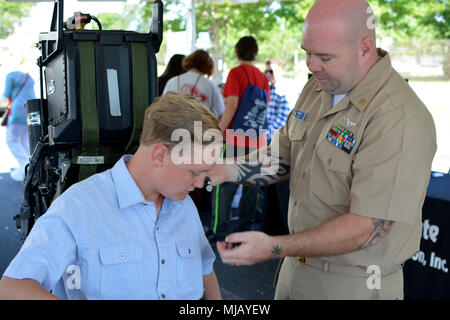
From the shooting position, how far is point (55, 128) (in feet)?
5.93

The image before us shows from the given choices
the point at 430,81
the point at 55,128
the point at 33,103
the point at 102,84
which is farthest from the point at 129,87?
the point at 430,81

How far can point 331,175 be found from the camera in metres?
1.65

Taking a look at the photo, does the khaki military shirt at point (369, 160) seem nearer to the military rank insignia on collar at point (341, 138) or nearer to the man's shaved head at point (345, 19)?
the military rank insignia on collar at point (341, 138)

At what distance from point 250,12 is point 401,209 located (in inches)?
510

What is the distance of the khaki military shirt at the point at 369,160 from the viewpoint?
1490 millimetres

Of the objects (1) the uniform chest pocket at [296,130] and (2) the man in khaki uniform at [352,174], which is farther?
(1) the uniform chest pocket at [296,130]

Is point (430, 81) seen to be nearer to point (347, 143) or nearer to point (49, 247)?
point (347, 143)

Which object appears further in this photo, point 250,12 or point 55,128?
point 250,12

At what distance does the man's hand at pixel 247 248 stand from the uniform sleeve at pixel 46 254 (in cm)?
43

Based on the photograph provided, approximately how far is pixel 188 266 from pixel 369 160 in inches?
25.1

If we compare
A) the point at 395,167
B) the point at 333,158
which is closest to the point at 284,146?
the point at 333,158

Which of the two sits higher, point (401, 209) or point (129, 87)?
point (129, 87)

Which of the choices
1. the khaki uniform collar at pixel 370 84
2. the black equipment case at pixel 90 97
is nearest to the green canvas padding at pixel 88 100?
the black equipment case at pixel 90 97

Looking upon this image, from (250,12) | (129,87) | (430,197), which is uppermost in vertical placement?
(250,12)
